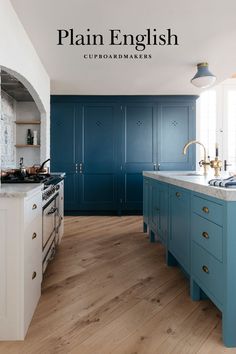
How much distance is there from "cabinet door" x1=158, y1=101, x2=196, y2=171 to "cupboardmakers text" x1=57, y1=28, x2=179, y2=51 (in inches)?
84.0

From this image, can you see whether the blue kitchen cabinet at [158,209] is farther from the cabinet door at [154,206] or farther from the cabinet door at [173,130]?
the cabinet door at [173,130]

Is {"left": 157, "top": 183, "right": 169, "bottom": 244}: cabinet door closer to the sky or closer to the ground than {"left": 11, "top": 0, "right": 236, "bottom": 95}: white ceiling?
closer to the ground

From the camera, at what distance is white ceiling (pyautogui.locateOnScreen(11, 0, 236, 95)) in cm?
224

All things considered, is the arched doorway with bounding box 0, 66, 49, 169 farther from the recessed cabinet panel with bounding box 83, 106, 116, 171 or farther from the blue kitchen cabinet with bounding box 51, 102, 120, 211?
the recessed cabinet panel with bounding box 83, 106, 116, 171

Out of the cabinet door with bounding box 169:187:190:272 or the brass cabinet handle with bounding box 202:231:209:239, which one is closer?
the brass cabinet handle with bounding box 202:231:209:239

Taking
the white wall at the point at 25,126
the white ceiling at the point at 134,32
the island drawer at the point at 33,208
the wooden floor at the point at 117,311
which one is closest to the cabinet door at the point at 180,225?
the wooden floor at the point at 117,311

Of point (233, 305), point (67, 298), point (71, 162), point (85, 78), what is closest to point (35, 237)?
point (67, 298)

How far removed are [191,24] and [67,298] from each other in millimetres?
2626

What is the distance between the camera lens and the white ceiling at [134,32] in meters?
2.24

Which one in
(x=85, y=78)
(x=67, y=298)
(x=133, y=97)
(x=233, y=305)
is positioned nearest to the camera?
(x=233, y=305)

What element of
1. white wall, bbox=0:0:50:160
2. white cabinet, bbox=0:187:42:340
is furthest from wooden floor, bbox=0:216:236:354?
white wall, bbox=0:0:50:160

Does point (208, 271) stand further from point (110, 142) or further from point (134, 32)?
point (110, 142)

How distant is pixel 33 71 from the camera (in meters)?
2.99

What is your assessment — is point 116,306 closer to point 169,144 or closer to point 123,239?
point 123,239
